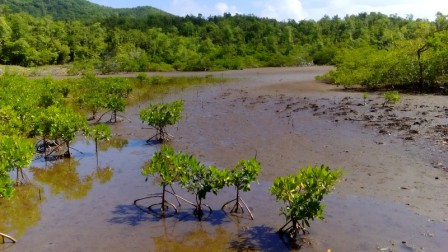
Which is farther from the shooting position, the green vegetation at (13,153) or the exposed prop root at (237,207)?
the green vegetation at (13,153)

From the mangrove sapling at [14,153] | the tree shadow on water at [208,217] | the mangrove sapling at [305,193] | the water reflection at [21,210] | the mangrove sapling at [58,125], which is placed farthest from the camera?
the mangrove sapling at [58,125]

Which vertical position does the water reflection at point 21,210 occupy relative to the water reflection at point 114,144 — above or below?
below

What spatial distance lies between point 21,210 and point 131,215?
2.78 metres

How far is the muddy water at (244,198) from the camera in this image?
345 inches

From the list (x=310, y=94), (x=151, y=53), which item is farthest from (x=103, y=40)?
(x=310, y=94)

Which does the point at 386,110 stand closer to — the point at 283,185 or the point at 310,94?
the point at 310,94

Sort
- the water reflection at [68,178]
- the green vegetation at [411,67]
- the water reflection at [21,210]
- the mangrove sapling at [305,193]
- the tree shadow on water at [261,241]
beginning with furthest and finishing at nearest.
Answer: the green vegetation at [411,67]
the water reflection at [68,178]
the water reflection at [21,210]
the tree shadow on water at [261,241]
the mangrove sapling at [305,193]

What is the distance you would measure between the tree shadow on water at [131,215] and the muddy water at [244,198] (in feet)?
0.08

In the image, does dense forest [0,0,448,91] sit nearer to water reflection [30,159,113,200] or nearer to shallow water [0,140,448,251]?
water reflection [30,159,113,200]


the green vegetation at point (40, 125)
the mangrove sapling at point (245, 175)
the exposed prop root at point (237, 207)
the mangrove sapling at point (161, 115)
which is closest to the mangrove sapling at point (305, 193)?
the mangrove sapling at point (245, 175)

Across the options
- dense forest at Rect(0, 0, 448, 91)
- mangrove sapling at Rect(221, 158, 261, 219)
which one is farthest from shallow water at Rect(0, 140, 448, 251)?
dense forest at Rect(0, 0, 448, 91)

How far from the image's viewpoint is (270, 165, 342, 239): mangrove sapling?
815 cm

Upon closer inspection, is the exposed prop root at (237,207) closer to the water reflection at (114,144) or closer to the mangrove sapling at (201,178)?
the mangrove sapling at (201,178)

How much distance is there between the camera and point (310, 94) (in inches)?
1259
